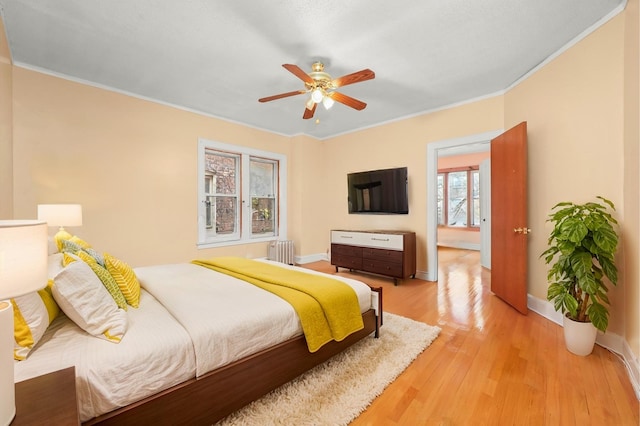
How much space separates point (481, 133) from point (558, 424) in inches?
128

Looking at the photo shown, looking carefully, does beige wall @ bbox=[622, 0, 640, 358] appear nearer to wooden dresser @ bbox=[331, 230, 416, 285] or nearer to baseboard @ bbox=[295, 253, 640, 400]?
baseboard @ bbox=[295, 253, 640, 400]

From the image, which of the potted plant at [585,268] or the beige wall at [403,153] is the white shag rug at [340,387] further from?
the beige wall at [403,153]

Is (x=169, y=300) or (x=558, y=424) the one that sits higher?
(x=169, y=300)

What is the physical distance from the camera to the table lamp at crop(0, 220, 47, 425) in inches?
30.3

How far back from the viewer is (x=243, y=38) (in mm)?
2363

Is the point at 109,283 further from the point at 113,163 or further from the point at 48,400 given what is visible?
the point at 113,163

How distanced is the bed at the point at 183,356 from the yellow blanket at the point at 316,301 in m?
0.07

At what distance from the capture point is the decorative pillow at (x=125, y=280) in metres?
1.66

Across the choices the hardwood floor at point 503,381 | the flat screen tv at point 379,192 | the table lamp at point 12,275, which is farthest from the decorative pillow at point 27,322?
the flat screen tv at point 379,192

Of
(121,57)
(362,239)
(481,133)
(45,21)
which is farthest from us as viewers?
(362,239)

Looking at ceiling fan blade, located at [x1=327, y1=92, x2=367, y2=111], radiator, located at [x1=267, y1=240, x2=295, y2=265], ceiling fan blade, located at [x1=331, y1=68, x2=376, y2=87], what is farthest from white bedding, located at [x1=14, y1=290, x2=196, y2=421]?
radiator, located at [x1=267, y1=240, x2=295, y2=265]

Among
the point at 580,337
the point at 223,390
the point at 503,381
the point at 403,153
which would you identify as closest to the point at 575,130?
the point at 580,337

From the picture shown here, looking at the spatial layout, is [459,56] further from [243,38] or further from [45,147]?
[45,147]

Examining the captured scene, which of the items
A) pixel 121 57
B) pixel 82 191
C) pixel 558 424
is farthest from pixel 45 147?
pixel 558 424
